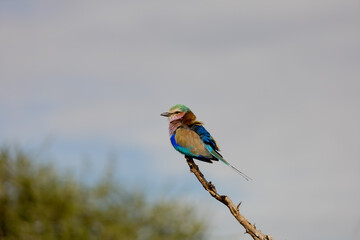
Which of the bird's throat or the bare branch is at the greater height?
the bird's throat

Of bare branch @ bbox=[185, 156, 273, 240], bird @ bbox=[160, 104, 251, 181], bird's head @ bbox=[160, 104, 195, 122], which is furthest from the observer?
bird's head @ bbox=[160, 104, 195, 122]

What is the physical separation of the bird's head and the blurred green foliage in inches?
66.9

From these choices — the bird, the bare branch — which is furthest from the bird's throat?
the bare branch

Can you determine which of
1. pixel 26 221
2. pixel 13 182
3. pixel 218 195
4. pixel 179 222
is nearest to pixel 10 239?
pixel 26 221

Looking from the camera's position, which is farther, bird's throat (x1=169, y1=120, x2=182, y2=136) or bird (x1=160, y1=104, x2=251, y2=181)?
bird's throat (x1=169, y1=120, x2=182, y2=136)

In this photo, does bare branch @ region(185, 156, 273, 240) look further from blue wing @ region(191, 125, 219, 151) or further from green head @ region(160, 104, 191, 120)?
green head @ region(160, 104, 191, 120)

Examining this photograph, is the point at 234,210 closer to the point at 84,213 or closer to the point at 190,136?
the point at 190,136

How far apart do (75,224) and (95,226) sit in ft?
1.39

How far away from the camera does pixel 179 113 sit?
36.6 feet

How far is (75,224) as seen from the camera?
1097 centimetres

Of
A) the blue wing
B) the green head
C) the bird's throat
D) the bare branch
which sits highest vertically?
the green head

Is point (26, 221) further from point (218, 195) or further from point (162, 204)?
point (218, 195)

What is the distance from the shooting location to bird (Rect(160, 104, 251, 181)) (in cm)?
1041

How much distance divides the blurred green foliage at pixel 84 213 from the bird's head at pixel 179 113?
5.58 ft
